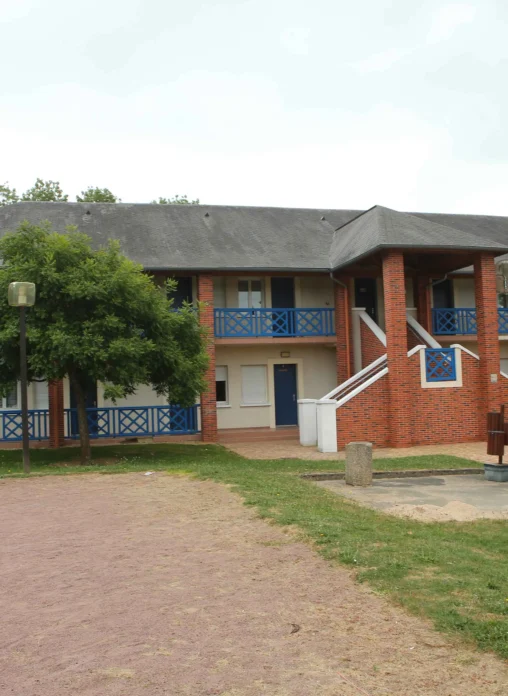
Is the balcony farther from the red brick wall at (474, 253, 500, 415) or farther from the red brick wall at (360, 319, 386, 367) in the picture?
the red brick wall at (474, 253, 500, 415)

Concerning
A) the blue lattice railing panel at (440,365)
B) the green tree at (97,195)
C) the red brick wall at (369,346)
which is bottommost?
the blue lattice railing panel at (440,365)

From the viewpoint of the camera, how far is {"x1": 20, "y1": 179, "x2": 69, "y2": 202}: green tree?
118 feet

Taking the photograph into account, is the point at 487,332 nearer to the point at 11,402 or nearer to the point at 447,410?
the point at 447,410

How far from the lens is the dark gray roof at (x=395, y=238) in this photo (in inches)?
735

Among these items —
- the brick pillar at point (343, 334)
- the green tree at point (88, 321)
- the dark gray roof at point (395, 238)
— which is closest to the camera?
the green tree at point (88, 321)

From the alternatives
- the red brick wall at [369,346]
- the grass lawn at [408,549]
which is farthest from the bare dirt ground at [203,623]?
the red brick wall at [369,346]

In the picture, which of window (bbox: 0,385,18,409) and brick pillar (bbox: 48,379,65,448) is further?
window (bbox: 0,385,18,409)

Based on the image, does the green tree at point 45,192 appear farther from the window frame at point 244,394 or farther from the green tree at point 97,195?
the window frame at point 244,394

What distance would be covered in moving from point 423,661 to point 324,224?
22.1 meters

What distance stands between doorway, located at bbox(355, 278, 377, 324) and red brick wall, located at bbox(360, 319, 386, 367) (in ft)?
7.37

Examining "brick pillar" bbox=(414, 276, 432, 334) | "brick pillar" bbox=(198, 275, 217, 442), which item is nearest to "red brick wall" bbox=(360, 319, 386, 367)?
"brick pillar" bbox=(414, 276, 432, 334)

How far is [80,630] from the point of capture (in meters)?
4.92

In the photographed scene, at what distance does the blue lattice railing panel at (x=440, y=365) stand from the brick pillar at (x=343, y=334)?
349cm

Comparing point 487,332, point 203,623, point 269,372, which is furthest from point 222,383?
point 203,623
